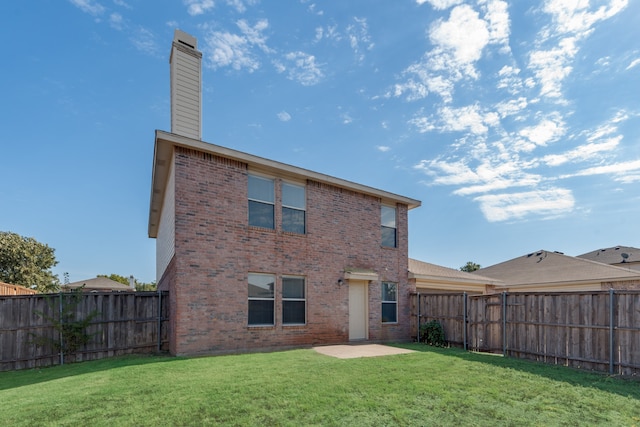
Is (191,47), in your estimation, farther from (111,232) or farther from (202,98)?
(111,232)

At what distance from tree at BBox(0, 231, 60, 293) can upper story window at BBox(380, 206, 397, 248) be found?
97.3 ft

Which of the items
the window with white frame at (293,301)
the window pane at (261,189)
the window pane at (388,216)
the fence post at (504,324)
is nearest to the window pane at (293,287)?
the window with white frame at (293,301)

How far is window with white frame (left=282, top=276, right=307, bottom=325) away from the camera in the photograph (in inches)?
416

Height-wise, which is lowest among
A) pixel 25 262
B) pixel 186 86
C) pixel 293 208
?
pixel 25 262

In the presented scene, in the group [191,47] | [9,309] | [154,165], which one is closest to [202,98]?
[191,47]

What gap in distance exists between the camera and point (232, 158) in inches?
390

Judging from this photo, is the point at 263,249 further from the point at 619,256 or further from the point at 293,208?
the point at 619,256

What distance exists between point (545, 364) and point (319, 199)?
761 centimetres

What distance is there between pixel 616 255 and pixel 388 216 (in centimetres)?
2582

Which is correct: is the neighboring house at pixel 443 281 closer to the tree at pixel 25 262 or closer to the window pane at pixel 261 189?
the window pane at pixel 261 189

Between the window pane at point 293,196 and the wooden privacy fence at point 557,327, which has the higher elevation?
the window pane at point 293,196

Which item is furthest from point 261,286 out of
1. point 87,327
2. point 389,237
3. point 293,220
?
point 389,237

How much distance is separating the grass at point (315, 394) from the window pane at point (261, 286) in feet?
7.56

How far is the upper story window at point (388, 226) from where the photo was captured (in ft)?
44.5
